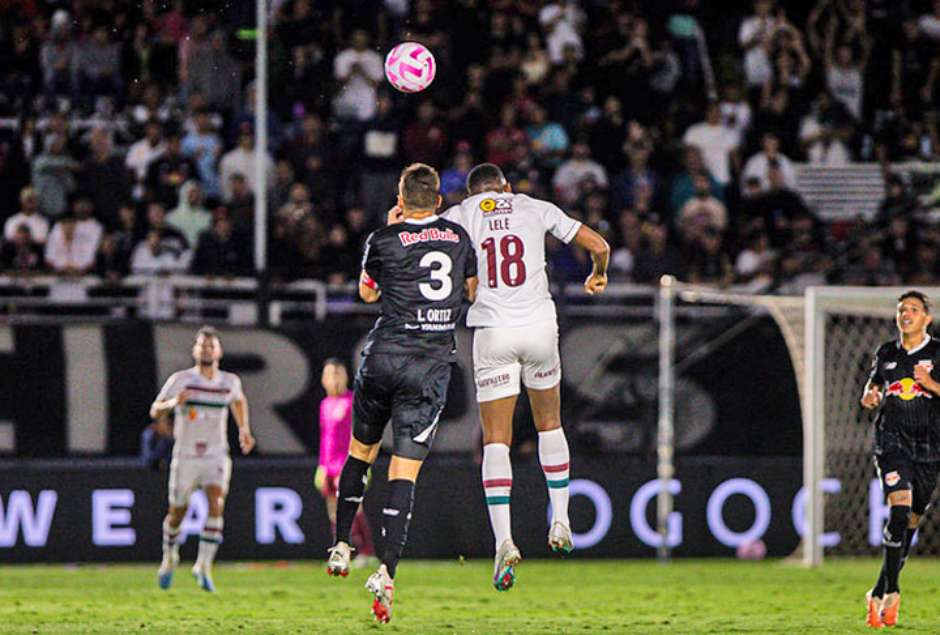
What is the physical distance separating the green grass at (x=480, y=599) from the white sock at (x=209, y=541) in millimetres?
296

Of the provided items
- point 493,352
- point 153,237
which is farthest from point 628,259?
point 493,352

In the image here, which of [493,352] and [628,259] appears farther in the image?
[628,259]

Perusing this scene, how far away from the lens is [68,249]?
776 inches

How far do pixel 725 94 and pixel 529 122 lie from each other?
10.1 feet

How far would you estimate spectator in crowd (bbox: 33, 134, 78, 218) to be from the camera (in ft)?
65.7

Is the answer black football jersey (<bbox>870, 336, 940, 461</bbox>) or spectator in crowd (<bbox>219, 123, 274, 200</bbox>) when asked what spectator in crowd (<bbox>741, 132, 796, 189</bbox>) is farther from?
black football jersey (<bbox>870, 336, 940, 461</bbox>)

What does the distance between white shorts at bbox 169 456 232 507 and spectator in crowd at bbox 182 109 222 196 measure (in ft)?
15.8

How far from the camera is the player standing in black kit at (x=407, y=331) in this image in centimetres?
1161

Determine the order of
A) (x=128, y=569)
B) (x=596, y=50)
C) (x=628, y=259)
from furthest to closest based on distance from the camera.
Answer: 1. (x=596, y=50)
2. (x=628, y=259)
3. (x=128, y=569)

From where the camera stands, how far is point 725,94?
23.7m

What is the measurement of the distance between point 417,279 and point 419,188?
55 cm

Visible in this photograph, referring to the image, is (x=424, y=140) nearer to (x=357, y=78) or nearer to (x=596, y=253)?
(x=357, y=78)

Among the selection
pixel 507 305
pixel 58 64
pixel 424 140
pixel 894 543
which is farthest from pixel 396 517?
pixel 58 64

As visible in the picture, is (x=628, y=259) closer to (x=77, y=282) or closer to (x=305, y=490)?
(x=305, y=490)
